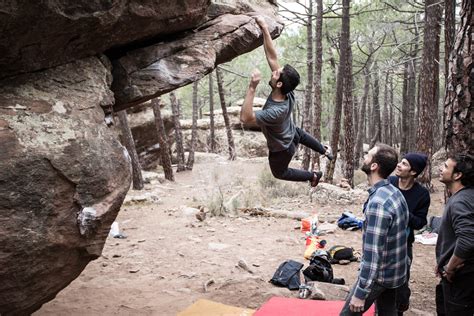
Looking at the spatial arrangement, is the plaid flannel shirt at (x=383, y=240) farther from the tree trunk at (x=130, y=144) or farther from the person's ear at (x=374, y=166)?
the tree trunk at (x=130, y=144)

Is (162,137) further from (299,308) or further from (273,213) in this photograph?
(299,308)

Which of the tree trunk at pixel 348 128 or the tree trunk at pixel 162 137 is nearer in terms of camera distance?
the tree trunk at pixel 348 128

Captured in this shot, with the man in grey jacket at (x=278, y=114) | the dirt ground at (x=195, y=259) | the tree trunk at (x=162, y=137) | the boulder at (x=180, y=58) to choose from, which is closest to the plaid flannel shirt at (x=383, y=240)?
the man in grey jacket at (x=278, y=114)

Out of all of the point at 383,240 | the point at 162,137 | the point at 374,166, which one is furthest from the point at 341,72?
the point at 383,240

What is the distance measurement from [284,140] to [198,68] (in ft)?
4.14

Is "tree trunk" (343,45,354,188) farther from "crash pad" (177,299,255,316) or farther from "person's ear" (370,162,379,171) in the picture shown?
"person's ear" (370,162,379,171)

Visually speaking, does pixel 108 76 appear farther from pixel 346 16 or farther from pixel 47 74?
pixel 346 16

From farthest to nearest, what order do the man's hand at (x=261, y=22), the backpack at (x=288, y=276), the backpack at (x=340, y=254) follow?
the backpack at (x=340, y=254) < the backpack at (x=288, y=276) < the man's hand at (x=261, y=22)

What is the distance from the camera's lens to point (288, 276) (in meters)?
6.15

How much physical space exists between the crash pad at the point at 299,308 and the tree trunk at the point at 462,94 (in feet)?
6.54

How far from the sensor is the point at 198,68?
196 inches

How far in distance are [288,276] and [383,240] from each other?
3.12m

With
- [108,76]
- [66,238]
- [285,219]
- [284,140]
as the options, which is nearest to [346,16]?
[285,219]

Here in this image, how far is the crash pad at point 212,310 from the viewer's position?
5191 mm
